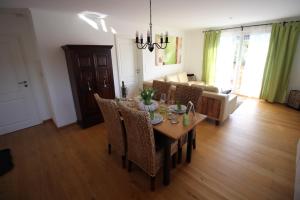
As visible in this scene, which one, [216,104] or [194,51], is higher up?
[194,51]

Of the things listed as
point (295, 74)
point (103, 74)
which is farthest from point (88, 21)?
point (295, 74)

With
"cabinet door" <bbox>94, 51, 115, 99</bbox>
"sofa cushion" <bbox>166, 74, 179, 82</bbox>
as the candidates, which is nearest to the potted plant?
"cabinet door" <bbox>94, 51, 115, 99</bbox>

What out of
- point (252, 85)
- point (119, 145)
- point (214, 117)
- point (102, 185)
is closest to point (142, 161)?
point (119, 145)

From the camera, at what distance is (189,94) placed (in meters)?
2.52

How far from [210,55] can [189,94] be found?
3846 millimetres

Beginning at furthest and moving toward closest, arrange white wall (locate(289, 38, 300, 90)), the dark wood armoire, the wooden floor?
white wall (locate(289, 38, 300, 90)) < the dark wood armoire < the wooden floor

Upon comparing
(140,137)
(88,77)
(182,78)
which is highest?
(88,77)

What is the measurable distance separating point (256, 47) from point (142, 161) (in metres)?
5.11

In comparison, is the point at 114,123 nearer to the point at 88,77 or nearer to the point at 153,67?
the point at 88,77

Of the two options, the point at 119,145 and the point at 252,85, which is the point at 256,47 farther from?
the point at 119,145

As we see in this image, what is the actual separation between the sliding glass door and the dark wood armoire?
159 inches

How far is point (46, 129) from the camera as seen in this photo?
132 inches

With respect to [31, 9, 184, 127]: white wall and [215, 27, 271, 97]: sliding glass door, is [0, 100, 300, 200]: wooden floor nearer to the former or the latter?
[31, 9, 184, 127]: white wall

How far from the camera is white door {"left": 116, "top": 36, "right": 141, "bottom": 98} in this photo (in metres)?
4.12
